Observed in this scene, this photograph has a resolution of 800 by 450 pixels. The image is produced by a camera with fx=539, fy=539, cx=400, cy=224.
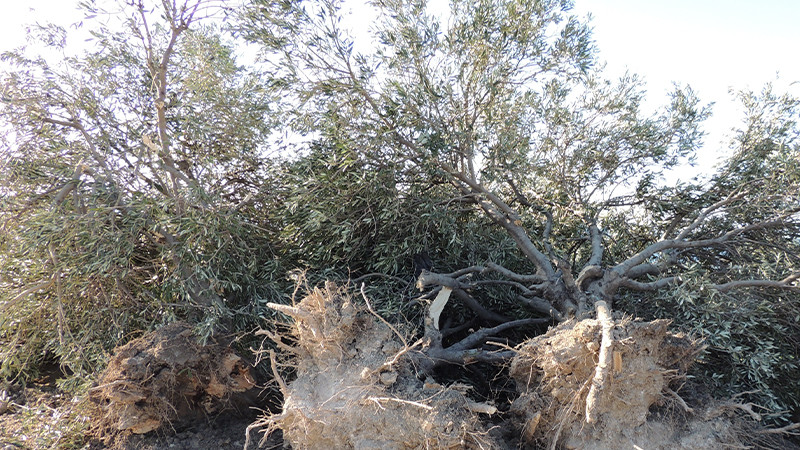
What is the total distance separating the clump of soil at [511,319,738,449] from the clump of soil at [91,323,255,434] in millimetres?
2868

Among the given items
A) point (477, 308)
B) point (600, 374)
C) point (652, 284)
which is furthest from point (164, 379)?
point (652, 284)

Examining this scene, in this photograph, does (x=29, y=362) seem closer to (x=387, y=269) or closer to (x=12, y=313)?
(x=12, y=313)

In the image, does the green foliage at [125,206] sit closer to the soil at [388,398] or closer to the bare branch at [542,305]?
the soil at [388,398]

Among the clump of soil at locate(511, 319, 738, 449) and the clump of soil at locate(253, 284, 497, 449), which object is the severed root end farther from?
the clump of soil at locate(253, 284, 497, 449)

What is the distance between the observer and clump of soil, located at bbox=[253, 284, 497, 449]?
156 inches

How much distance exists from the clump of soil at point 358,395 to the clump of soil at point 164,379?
959mm

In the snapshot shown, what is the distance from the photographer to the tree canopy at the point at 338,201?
520cm

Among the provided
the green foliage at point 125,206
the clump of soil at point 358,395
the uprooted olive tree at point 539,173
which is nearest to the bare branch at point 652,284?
the uprooted olive tree at point 539,173

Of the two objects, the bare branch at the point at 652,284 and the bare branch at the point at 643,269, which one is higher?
the bare branch at the point at 643,269

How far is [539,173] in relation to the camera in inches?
267

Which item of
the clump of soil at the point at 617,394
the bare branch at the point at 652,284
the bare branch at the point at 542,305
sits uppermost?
the bare branch at the point at 652,284

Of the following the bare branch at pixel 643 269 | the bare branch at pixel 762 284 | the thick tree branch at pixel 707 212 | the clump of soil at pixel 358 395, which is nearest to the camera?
the clump of soil at pixel 358 395

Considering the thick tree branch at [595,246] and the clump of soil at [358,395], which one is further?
the thick tree branch at [595,246]

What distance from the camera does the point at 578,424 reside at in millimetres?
4125
